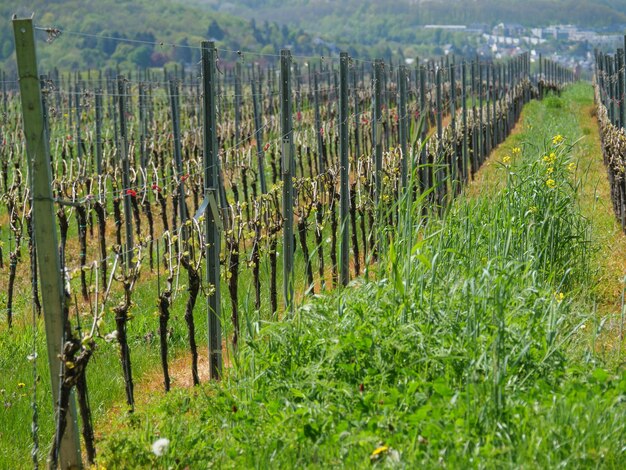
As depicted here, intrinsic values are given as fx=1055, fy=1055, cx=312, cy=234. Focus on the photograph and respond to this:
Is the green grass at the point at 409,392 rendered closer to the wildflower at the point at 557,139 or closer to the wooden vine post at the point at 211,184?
the wooden vine post at the point at 211,184

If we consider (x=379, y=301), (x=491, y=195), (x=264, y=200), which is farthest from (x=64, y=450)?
(x=491, y=195)

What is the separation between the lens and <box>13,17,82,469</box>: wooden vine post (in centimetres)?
535

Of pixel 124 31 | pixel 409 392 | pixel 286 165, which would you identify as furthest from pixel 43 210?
pixel 124 31

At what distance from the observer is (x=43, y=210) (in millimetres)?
5477

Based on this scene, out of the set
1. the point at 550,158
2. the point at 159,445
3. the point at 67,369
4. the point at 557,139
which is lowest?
the point at 159,445

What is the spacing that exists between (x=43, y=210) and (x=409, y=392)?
2100 millimetres

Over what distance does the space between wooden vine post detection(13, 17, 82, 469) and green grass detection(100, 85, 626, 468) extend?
0.39 meters

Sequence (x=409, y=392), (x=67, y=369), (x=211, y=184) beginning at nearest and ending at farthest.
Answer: (x=409, y=392) < (x=67, y=369) < (x=211, y=184)

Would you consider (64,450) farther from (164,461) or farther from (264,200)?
(264,200)

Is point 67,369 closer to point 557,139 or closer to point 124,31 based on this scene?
point 557,139

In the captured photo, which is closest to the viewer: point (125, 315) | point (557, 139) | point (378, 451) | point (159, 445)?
point (378, 451)

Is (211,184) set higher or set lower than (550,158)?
higher

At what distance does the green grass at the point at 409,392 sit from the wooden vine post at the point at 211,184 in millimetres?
1101

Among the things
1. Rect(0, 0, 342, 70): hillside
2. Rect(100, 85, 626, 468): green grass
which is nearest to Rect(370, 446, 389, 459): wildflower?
Rect(100, 85, 626, 468): green grass
